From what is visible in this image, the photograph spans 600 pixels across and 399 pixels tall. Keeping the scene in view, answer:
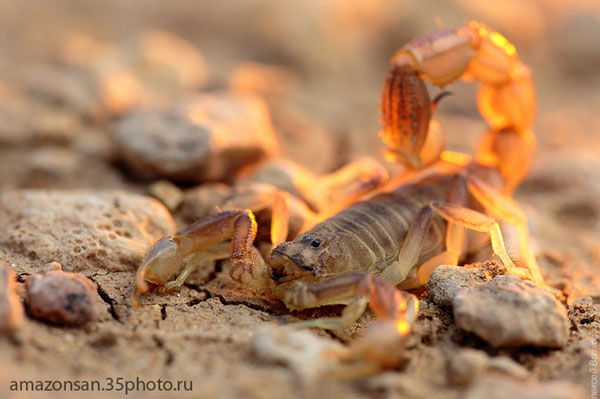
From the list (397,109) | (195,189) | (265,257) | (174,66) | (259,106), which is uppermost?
(174,66)

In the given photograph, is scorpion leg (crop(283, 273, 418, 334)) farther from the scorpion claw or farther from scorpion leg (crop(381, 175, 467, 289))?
the scorpion claw

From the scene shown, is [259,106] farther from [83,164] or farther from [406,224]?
[406,224]

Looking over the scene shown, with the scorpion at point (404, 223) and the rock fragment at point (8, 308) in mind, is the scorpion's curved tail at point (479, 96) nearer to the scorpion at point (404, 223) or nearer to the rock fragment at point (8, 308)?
the scorpion at point (404, 223)

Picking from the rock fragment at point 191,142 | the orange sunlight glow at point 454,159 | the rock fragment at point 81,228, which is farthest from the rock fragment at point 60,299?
the orange sunlight glow at point 454,159

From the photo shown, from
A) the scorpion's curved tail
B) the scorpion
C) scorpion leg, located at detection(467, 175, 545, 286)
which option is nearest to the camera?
the scorpion

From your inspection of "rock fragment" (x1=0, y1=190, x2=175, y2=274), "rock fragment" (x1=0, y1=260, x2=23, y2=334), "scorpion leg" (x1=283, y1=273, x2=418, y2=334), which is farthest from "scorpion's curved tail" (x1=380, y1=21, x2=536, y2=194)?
"rock fragment" (x1=0, y1=260, x2=23, y2=334)

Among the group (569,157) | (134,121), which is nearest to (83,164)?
(134,121)
